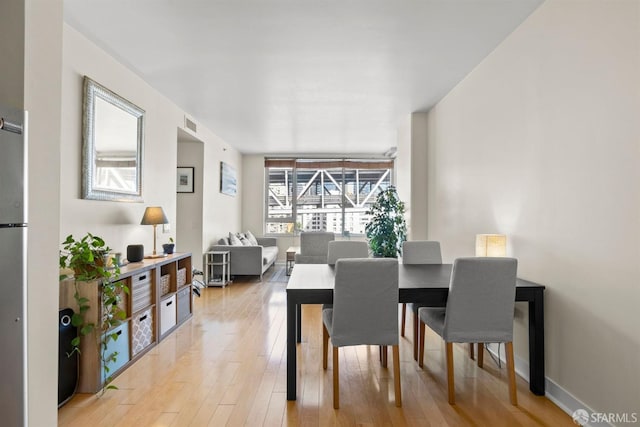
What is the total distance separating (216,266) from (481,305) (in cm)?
468

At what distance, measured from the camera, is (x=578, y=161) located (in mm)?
2084

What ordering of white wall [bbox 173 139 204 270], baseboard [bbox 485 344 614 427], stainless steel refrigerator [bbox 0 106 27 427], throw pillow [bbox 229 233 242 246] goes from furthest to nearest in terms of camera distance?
throw pillow [bbox 229 233 242 246] → white wall [bbox 173 139 204 270] → baseboard [bbox 485 344 614 427] → stainless steel refrigerator [bbox 0 106 27 427]

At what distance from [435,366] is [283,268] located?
526 cm

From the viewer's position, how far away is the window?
852cm

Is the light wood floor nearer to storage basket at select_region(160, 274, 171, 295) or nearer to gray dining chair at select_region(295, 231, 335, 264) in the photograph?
storage basket at select_region(160, 274, 171, 295)

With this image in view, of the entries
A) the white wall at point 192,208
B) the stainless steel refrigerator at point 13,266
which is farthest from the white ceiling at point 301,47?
the stainless steel refrigerator at point 13,266

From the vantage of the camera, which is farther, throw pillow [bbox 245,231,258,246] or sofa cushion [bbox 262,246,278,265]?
throw pillow [bbox 245,231,258,246]

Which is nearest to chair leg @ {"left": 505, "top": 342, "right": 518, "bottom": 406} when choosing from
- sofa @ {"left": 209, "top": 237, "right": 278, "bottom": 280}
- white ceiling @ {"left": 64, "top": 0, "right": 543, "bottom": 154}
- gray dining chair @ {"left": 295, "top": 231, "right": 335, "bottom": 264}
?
white ceiling @ {"left": 64, "top": 0, "right": 543, "bottom": 154}

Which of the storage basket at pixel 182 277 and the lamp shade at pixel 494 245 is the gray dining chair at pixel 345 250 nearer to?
the lamp shade at pixel 494 245

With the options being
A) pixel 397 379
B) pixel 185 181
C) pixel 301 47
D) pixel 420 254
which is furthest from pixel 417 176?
pixel 185 181

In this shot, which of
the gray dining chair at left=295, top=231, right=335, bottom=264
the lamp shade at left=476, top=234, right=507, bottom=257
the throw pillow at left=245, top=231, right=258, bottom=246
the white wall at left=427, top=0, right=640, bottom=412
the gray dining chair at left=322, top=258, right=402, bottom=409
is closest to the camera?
the white wall at left=427, top=0, right=640, bottom=412

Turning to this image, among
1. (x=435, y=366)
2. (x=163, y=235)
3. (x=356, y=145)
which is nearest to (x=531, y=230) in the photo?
(x=435, y=366)

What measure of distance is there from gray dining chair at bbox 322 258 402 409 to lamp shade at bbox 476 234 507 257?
1066 mm

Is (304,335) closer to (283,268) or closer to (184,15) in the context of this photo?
(184,15)
